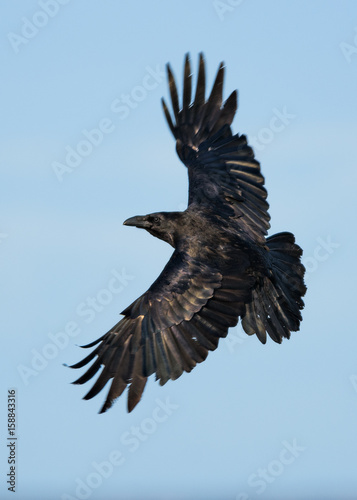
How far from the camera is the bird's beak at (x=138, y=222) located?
17.7 meters

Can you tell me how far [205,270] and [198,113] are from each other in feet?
10.1

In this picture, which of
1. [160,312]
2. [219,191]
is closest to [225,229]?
[219,191]

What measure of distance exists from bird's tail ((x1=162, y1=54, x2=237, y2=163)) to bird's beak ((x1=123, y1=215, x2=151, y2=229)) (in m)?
1.19

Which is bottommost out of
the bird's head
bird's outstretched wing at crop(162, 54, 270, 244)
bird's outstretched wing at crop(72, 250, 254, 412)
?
bird's outstretched wing at crop(72, 250, 254, 412)

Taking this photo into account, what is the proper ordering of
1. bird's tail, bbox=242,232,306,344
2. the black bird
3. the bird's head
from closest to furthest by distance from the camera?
the black bird, bird's tail, bbox=242,232,306,344, the bird's head

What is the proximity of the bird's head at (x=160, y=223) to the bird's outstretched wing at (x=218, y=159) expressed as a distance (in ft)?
1.39

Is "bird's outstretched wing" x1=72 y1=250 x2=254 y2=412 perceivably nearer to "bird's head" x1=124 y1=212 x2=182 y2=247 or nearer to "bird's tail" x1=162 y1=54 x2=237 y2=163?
"bird's head" x1=124 y1=212 x2=182 y2=247

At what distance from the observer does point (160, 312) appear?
15750 millimetres

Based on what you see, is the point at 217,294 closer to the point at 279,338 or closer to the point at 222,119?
the point at 279,338

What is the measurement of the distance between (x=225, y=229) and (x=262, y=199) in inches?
29.8

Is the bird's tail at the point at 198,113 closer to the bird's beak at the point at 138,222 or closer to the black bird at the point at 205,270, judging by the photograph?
the black bird at the point at 205,270

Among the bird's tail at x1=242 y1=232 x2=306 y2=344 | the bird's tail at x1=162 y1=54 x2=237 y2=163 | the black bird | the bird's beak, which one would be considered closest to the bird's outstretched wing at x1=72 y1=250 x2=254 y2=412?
the black bird

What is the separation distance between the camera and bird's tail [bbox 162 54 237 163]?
17594 millimetres

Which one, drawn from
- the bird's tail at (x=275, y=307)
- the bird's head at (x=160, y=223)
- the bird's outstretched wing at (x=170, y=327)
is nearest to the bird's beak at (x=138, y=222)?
the bird's head at (x=160, y=223)
